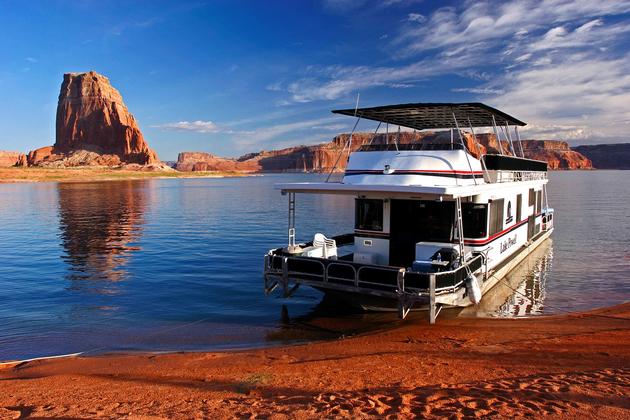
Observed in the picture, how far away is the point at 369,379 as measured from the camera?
7.50 metres

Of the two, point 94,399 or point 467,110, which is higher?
point 467,110

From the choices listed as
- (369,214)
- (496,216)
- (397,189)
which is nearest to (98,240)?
(369,214)

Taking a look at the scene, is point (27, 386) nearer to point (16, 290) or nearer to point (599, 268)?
point (16, 290)

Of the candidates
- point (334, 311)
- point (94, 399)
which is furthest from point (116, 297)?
point (94, 399)

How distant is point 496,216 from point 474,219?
1684 mm

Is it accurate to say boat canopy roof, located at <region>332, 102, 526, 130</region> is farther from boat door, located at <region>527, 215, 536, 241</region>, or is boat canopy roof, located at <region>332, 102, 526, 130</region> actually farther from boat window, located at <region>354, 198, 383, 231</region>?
boat door, located at <region>527, 215, 536, 241</region>

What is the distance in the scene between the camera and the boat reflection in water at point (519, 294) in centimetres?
1293

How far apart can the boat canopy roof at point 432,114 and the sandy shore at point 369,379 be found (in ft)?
18.9

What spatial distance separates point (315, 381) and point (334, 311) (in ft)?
18.2

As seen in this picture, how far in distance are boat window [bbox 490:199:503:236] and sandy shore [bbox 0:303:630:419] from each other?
3.52 metres

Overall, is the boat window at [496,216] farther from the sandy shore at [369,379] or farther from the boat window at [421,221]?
the sandy shore at [369,379]

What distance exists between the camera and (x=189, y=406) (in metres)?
6.59

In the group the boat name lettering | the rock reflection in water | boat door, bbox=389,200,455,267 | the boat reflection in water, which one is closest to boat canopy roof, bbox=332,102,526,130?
boat door, bbox=389,200,455,267

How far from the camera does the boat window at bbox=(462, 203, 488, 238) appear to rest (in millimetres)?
12555
